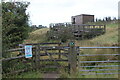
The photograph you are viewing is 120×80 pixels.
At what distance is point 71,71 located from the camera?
6.27 meters

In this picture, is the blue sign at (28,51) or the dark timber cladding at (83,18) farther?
the dark timber cladding at (83,18)

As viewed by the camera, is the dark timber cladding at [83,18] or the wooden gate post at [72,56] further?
the dark timber cladding at [83,18]

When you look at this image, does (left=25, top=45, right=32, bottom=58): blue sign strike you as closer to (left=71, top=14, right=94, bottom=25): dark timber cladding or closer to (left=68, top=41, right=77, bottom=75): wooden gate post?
(left=68, top=41, right=77, bottom=75): wooden gate post

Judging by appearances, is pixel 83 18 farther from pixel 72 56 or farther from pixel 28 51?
pixel 28 51

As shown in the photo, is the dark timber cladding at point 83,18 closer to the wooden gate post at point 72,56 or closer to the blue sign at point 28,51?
the wooden gate post at point 72,56

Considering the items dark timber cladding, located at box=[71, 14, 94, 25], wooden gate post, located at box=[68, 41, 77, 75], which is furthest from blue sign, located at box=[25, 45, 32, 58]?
dark timber cladding, located at box=[71, 14, 94, 25]

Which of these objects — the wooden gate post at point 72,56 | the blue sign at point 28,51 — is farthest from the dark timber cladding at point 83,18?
the blue sign at point 28,51

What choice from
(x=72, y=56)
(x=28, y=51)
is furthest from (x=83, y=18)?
(x=28, y=51)

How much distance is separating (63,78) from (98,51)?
3700mm

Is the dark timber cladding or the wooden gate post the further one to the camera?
the dark timber cladding

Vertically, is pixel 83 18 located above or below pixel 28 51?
above

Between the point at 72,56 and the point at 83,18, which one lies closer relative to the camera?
the point at 72,56

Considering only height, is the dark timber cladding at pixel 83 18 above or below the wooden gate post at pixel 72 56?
above

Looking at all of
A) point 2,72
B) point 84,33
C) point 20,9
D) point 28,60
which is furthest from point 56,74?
point 84,33
